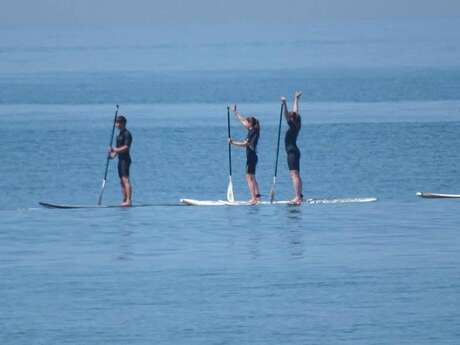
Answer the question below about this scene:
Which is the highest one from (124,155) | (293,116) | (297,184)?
(293,116)

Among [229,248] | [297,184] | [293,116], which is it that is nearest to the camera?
[229,248]

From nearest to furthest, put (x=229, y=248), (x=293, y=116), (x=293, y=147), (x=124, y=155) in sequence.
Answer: (x=229, y=248) → (x=293, y=116) → (x=293, y=147) → (x=124, y=155)

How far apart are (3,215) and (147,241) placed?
19.5 ft

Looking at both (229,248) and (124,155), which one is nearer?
(229,248)

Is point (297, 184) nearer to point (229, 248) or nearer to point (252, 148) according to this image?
point (252, 148)

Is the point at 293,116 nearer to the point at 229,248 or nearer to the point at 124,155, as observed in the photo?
the point at 124,155

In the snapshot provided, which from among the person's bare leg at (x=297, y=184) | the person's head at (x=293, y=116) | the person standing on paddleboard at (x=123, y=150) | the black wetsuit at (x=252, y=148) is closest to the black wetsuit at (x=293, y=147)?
the person's bare leg at (x=297, y=184)

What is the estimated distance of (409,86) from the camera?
110188 mm

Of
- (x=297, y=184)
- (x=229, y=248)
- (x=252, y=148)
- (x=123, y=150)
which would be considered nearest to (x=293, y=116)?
(x=252, y=148)

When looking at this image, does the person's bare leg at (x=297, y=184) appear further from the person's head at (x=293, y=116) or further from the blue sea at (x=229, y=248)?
the person's head at (x=293, y=116)

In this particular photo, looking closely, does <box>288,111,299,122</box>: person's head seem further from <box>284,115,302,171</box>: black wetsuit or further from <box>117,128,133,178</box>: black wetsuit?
<box>117,128,133,178</box>: black wetsuit

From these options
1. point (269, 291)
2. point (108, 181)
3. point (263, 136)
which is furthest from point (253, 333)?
point (263, 136)

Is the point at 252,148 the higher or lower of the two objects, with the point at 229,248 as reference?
higher

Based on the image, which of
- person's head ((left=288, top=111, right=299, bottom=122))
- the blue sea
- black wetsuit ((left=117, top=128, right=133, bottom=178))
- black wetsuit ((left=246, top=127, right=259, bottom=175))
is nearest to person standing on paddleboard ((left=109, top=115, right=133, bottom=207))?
black wetsuit ((left=117, top=128, right=133, bottom=178))
